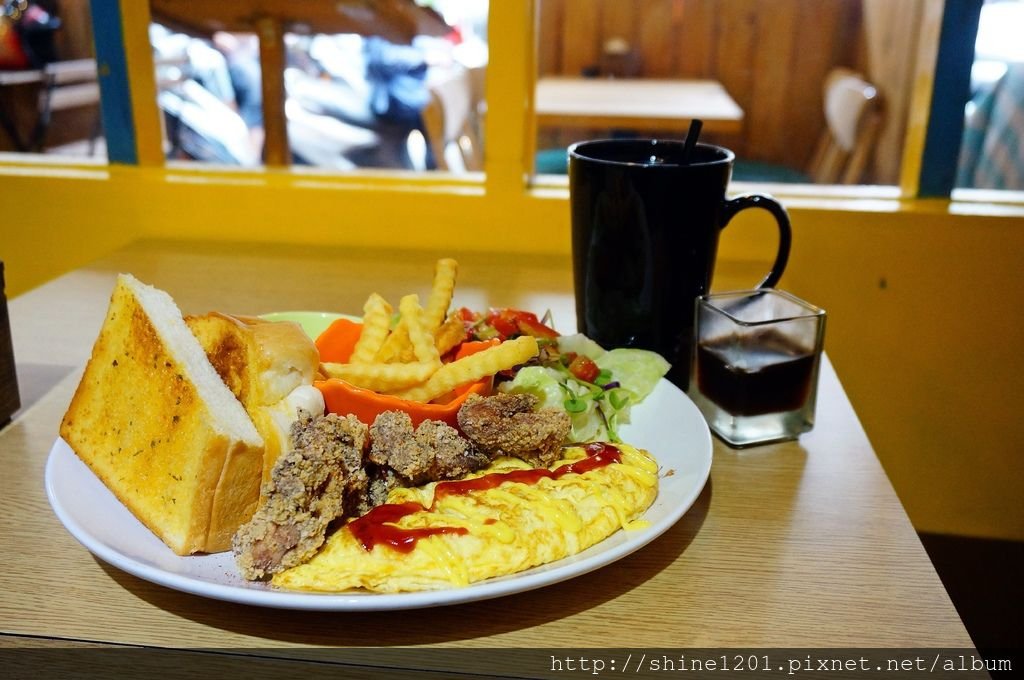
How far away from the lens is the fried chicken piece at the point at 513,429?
938mm

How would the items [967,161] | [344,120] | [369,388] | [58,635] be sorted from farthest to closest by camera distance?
[344,120] < [967,161] < [369,388] < [58,635]

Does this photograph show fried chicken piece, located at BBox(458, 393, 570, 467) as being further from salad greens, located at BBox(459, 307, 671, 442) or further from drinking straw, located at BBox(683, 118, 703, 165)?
drinking straw, located at BBox(683, 118, 703, 165)

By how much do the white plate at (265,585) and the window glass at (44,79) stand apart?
4.86 m

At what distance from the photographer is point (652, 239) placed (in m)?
1.19

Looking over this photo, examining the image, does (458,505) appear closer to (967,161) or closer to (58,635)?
(58,635)

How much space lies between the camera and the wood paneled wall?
220 inches

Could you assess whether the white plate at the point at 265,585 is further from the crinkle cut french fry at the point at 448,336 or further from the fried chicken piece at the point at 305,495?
the crinkle cut french fry at the point at 448,336

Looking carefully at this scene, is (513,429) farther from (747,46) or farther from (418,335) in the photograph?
(747,46)

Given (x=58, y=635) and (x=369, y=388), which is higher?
(x=369, y=388)

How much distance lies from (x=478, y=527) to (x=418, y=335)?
383 mm

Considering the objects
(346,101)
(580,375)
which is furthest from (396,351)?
(346,101)

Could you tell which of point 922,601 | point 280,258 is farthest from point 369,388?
point 280,258

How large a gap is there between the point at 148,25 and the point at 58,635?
171 cm

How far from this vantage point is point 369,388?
3.35 ft
